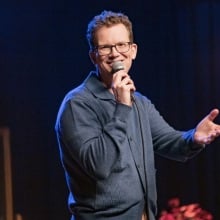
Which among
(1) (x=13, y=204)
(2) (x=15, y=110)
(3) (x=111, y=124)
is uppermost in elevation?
(3) (x=111, y=124)

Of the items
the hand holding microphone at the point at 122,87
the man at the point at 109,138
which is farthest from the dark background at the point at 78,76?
the hand holding microphone at the point at 122,87

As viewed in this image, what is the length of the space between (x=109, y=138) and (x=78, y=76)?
5.53 feet

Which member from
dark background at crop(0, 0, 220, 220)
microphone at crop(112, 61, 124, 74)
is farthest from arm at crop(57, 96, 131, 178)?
dark background at crop(0, 0, 220, 220)

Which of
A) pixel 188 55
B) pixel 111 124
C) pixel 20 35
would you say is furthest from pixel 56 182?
pixel 111 124

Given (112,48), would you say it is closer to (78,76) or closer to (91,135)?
(91,135)

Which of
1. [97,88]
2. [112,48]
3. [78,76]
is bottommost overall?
[78,76]

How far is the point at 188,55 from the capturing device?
3266mm

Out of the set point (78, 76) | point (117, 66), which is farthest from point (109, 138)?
point (78, 76)

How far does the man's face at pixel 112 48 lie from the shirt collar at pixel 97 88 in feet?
0.16

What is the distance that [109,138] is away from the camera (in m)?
1.47

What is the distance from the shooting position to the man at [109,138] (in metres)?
1.49

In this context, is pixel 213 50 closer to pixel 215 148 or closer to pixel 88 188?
pixel 215 148

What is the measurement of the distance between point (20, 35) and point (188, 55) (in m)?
0.99

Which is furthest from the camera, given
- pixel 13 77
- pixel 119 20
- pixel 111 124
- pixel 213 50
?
pixel 213 50
